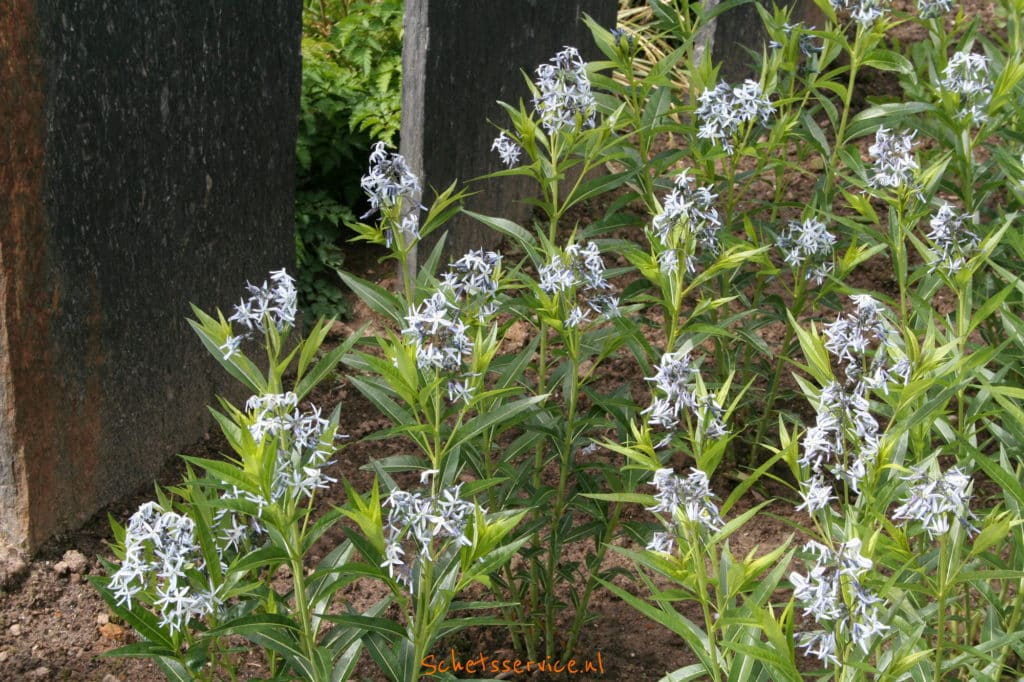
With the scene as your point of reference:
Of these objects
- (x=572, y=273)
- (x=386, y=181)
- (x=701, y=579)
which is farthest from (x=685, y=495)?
(x=386, y=181)

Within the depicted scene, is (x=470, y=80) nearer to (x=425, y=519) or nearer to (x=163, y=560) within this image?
(x=425, y=519)

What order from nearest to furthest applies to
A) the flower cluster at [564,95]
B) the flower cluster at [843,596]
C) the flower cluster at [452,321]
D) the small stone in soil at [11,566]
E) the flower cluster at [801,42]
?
the flower cluster at [843,596], the flower cluster at [452,321], the flower cluster at [564,95], the small stone in soil at [11,566], the flower cluster at [801,42]

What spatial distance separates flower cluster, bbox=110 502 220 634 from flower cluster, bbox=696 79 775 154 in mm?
1890

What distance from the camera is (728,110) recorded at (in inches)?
133

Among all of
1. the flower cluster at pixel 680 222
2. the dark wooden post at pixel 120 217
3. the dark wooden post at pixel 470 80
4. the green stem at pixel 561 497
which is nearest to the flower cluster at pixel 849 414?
the flower cluster at pixel 680 222

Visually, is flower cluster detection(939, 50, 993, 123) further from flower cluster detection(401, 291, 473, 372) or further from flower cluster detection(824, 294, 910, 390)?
flower cluster detection(401, 291, 473, 372)

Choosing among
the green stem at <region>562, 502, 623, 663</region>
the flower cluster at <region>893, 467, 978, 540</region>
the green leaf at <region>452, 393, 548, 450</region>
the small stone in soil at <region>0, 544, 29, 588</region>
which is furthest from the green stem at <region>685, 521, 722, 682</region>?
the small stone in soil at <region>0, 544, 29, 588</region>

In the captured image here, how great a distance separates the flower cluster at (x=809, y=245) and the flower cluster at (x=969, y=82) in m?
0.55

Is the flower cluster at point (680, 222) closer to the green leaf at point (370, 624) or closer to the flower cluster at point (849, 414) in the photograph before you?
the flower cluster at point (849, 414)

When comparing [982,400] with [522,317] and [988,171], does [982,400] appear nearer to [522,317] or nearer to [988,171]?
[522,317]

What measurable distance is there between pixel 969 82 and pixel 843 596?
2.18m

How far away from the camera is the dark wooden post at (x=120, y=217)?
10.2ft

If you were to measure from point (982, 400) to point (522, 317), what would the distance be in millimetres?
1156

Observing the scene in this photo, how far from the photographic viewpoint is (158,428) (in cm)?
375
